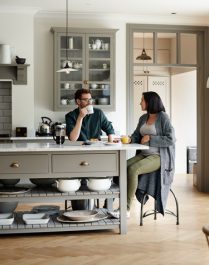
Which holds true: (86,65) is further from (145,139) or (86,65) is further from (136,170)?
(136,170)

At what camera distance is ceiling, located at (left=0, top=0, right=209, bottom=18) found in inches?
261

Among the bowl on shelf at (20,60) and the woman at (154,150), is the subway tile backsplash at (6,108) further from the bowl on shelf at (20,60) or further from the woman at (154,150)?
the woman at (154,150)

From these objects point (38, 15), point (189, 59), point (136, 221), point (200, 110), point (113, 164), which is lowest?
point (136, 221)

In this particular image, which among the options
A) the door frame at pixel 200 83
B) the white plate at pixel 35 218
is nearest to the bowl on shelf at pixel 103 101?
the door frame at pixel 200 83

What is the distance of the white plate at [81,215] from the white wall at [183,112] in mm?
5760

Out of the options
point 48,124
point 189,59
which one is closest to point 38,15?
point 48,124

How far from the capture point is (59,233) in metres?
4.65

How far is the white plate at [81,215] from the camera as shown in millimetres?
4562

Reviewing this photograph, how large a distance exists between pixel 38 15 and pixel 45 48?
1.60 feet

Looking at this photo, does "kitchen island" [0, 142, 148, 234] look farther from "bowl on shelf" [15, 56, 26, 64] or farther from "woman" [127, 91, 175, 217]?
"bowl on shelf" [15, 56, 26, 64]

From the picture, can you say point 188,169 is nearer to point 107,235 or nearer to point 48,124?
point 48,124

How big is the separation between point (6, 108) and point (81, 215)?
10.5ft

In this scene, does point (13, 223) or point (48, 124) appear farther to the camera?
point (48, 124)

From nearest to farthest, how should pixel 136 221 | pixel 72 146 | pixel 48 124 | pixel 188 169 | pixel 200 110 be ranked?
pixel 72 146 < pixel 136 221 < pixel 48 124 < pixel 200 110 < pixel 188 169
